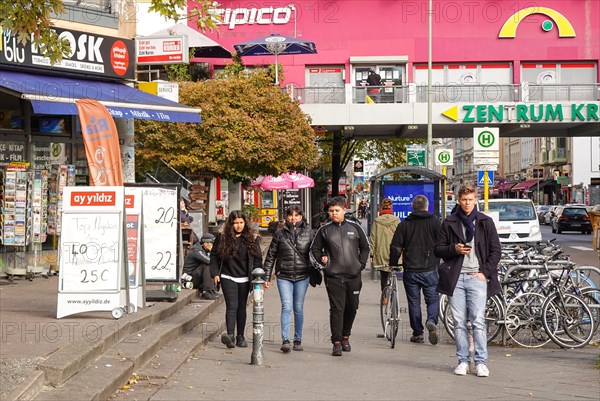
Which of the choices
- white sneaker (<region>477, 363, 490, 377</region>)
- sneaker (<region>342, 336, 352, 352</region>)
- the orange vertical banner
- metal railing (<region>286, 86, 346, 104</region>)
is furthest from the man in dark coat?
metal railing (<region>286, 86, 346, 104</region>)

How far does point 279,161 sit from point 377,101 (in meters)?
10.6

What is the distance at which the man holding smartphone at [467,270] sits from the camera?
10.0 meters

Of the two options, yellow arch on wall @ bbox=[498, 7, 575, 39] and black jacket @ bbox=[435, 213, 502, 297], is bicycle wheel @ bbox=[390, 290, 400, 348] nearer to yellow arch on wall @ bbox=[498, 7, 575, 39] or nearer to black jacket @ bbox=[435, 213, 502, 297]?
black jacket @ bbox=[435, 213, 502, 297]

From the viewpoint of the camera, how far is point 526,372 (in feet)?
33.3

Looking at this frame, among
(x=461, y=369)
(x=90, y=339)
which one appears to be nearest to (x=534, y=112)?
(x=461, y=369)

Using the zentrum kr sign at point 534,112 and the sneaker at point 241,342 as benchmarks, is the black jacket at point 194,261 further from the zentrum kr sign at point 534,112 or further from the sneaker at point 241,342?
the zentrum kr sign at point 534,112

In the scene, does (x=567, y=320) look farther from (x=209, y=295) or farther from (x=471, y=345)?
(x=209, y=295)

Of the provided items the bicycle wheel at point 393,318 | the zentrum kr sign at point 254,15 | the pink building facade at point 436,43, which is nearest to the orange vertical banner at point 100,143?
the bicycle wheel at point 393,318


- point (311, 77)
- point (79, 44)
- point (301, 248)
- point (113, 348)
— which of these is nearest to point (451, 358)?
point (301, 248)

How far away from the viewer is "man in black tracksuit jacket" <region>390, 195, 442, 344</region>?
12.5 metres

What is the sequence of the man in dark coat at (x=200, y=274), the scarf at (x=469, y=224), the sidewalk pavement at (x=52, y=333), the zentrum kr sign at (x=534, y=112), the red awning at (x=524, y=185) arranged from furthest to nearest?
the red awning at (x=524, y=185) → the zentrum kr sign at (x=534, y=112) → the man in dark coat at (x=200, y=274) → the scarf at (x=469, y=224) → the sidewalk pavement at (x=52, y=333)

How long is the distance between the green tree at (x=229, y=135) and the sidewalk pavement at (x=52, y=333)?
11.6m

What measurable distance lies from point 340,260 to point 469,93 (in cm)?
2731

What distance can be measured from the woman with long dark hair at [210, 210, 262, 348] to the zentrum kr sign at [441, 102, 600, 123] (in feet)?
84.9
